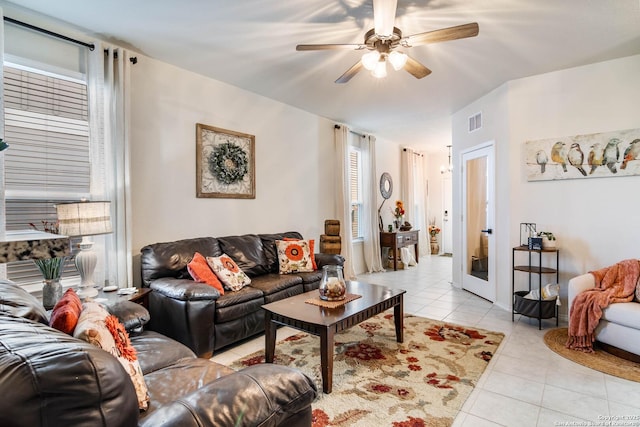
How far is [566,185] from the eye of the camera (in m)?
3.63

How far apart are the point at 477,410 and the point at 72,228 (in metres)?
2.94

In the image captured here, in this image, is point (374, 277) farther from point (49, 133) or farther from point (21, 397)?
point (21, 397)

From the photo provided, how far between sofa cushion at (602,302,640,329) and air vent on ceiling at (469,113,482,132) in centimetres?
268

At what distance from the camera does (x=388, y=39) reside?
2316 mm

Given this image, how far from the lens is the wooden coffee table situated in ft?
7.23

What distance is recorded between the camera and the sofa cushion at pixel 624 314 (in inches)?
100

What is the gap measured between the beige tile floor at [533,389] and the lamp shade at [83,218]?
141 centimetres

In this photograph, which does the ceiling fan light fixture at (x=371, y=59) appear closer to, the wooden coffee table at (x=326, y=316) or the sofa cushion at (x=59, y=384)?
the wooden coffee table at (x=326, y=316)

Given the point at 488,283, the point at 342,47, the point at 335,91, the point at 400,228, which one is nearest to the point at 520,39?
the point at 342,47

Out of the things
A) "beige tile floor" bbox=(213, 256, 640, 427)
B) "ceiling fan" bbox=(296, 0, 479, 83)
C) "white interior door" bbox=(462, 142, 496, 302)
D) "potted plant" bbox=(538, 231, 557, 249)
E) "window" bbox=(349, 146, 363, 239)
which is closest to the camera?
"beige tile floor" bbox=(213, 256, 640, 427)

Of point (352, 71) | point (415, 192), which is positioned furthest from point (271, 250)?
point (415, 192)

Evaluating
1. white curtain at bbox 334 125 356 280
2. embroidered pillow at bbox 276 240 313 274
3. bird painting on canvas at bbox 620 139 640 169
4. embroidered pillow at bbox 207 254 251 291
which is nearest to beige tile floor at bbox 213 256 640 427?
embroidered pillow at bbox 207 254 251 291

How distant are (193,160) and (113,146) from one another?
0.85 meters

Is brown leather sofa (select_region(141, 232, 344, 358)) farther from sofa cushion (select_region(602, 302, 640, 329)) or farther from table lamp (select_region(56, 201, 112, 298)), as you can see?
sofa cushion (select_region(602, 302, 640, 329))
